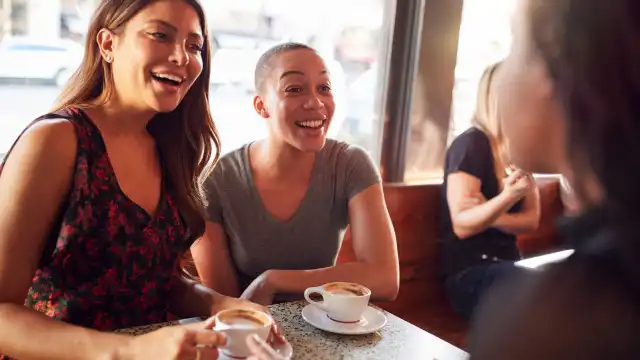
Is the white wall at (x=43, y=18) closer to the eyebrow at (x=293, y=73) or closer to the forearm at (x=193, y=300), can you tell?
the eyebrow at (x=293, y=73)

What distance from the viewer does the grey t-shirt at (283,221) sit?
1.78m

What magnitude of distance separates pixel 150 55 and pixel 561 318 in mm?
1126

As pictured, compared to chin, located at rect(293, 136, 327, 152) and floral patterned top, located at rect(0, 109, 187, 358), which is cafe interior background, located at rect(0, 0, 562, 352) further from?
floral patterned top, located at rect(0, 109, 187, 358)

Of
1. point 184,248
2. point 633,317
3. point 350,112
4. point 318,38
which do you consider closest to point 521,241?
point 350,112

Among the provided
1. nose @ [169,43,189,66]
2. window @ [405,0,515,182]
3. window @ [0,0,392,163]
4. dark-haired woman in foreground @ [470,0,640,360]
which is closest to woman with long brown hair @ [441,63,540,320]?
window @ [405,0,515,182]

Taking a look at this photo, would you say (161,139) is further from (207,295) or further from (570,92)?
(570,92)

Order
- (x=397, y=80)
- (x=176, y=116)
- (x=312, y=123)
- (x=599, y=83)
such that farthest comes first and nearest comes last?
(x=397, y=80), (x=312, y=123), (x=176, y=116), (x=599, y=83)

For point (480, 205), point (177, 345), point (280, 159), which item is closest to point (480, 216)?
point (480, 205)

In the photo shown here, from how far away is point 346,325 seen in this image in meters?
1.25

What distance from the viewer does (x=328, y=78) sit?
1.86 metres

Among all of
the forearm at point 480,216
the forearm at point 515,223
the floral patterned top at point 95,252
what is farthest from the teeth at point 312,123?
the forearm at point 515,223

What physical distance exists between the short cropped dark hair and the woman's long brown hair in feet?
1.23

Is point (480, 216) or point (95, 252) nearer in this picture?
point (95, 252)

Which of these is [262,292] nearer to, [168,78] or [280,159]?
[280,159]
